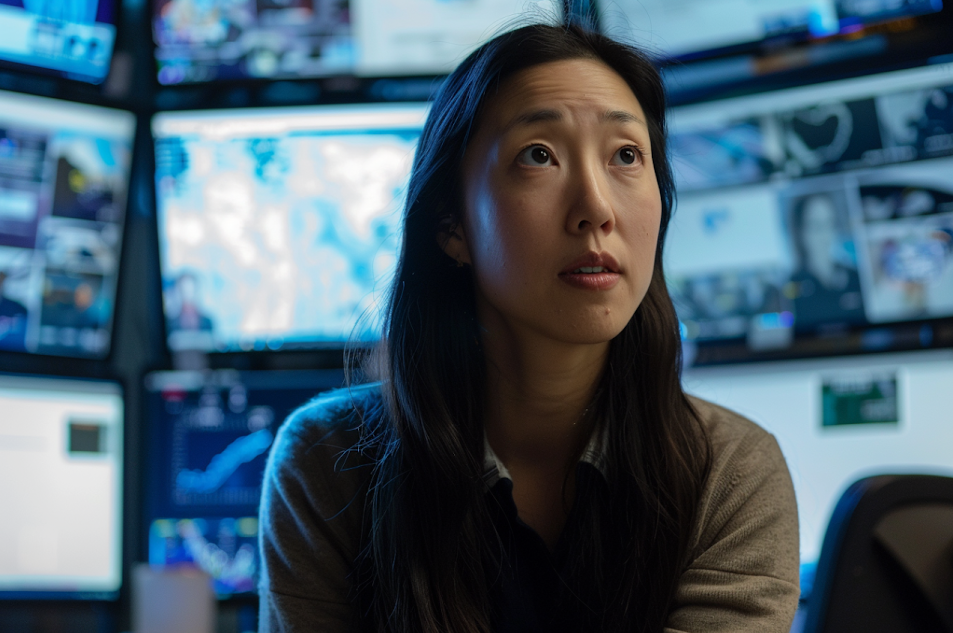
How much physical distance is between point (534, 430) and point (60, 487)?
3.31 ft

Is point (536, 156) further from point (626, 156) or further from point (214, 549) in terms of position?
point (214, 549)

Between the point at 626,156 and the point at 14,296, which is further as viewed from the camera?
the point at 14,296

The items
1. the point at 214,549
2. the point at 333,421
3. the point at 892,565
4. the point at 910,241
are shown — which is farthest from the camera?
the point at 214,549

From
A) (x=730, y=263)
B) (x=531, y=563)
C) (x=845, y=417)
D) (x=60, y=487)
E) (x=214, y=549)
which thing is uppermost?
(x=730, y=263)

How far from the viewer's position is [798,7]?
1.45m

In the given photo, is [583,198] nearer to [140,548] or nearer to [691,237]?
[691,237]

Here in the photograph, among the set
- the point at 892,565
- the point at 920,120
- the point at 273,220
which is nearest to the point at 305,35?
the point at 273,220

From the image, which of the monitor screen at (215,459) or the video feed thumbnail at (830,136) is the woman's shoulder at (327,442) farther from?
A: the video feed thumbnail at (830,136)

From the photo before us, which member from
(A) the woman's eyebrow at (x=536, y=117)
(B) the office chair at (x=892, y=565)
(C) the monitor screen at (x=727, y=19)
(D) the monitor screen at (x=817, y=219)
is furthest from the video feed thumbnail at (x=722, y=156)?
(B) the office chair at (x=892, y=565)

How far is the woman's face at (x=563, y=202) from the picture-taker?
935 mm

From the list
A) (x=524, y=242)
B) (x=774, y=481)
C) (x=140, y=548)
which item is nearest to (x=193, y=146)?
(x=140, y=548)

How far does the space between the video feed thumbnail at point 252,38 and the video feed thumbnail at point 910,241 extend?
1061 millimetres

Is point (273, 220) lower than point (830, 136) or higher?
lower

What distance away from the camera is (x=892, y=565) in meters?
0.67
